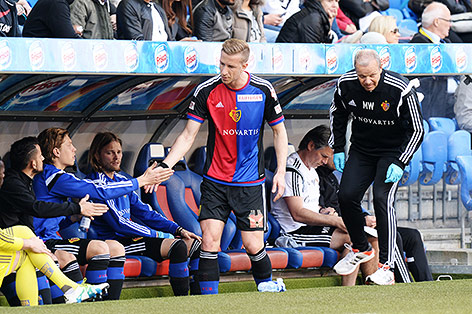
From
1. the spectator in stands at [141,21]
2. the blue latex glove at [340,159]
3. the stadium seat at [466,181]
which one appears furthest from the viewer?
the stadium seat at [466,181]

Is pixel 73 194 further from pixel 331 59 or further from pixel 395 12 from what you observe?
pixel 395 12

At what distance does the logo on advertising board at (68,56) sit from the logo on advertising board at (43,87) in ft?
3.73

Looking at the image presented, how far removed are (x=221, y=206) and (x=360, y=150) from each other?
1242 millimetres

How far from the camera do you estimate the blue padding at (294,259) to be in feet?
25.3

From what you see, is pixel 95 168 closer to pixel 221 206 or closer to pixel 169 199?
pixel 169 199

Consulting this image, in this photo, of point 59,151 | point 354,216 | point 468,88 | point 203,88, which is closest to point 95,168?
point 59,151

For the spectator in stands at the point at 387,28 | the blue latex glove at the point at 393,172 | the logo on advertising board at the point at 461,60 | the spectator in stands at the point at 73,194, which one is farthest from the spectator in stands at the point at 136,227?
the spectator in stands at the point at 387,28

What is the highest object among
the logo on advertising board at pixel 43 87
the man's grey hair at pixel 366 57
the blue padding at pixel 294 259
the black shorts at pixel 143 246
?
the man's grey hair at pixel 366 57

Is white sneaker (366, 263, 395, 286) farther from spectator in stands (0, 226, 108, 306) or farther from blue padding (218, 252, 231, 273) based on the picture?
spectator in stands (0, 226, 108, 306)

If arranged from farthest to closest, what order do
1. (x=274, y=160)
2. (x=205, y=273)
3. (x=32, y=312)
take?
(x=274, y=160), (x=205, y=273), (x=32, y=312)

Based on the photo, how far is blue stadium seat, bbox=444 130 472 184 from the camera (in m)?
10.2

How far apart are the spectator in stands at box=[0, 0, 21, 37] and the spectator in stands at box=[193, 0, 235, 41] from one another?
1628mm

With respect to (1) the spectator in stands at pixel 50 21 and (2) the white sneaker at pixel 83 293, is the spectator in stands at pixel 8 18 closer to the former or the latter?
(1) the spectator in stands at pixel 50 21

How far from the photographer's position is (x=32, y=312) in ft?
16.9
